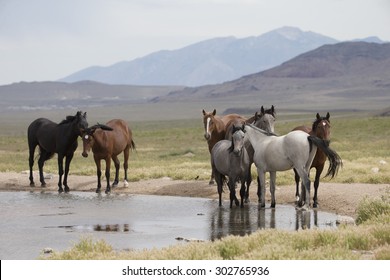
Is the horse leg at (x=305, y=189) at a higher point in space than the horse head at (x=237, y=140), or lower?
lower

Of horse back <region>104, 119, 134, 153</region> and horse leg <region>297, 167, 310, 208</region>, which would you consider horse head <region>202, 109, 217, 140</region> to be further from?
horse leg <region>297, 167, 310, 208</region>

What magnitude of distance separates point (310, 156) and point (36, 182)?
1084 centimetres

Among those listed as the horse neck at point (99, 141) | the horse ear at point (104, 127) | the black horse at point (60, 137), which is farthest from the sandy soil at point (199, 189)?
the horse ear at point (104, 127)

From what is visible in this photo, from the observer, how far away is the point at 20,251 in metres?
12.5

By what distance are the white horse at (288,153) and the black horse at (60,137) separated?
6.11 m

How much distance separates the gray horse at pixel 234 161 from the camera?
17.3m

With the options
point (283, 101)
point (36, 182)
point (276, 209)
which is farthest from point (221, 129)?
point (283, 101)

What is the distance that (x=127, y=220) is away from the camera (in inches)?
642

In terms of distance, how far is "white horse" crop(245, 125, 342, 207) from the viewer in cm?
1655

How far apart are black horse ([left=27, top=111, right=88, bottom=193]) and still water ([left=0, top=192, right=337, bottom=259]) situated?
2257mm

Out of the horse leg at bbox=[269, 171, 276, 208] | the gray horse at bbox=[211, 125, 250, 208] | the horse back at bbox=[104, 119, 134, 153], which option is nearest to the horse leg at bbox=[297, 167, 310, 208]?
the horse leg at bbox=[269, 171, 276, 208]

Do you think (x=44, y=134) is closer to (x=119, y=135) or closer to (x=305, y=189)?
(x=119, y=135)

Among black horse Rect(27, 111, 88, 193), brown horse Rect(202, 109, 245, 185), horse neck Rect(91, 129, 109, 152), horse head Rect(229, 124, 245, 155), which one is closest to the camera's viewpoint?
horse head Rect(229, 124, 245, 155)

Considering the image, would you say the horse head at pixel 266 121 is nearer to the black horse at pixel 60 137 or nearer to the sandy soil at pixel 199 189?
the sandy soil at pixel 199 189
